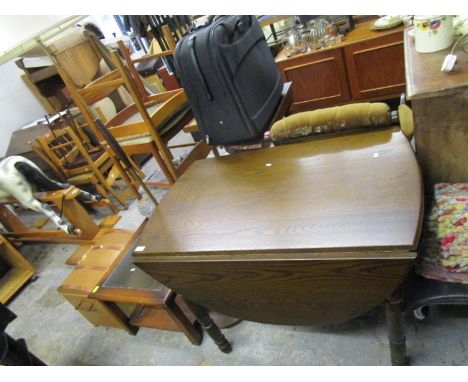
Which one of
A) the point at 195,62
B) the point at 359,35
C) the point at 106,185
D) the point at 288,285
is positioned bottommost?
the point at 106,185

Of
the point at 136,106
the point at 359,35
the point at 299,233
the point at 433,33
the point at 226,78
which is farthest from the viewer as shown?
the point at 359,35

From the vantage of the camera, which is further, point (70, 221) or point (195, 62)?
point (70, 221)

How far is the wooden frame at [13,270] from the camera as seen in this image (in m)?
2.15

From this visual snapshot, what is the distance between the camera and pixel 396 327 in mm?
873

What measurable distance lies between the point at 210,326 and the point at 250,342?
24 centimetres

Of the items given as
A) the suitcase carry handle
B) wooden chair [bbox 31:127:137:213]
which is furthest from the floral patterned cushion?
wooden chair [bbox 31:127:137:213]

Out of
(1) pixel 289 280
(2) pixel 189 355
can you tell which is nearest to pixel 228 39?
(1) pixel 289 280

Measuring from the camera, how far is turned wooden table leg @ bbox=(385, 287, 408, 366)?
79cm

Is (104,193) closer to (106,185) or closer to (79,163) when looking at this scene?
(106,185)

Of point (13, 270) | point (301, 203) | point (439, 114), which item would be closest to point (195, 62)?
point (301, 203)

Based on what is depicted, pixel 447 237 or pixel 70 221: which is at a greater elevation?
pixel 447 237

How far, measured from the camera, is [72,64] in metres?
1.86

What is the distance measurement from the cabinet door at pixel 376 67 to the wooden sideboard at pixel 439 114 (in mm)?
1321
